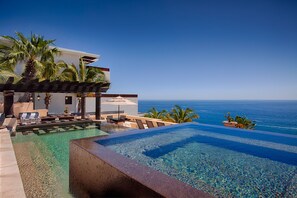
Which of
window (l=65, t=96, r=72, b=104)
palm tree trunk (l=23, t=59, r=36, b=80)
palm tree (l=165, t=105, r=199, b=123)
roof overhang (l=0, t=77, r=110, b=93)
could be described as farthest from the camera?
window (l=65, t=96, r=72, b=104)

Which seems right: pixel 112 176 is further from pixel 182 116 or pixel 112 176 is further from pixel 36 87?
pixel 182 116

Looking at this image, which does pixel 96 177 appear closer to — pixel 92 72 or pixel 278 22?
pixel 92 72

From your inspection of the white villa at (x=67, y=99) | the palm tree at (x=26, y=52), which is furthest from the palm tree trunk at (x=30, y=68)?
the white villa at (x=67, y=99)

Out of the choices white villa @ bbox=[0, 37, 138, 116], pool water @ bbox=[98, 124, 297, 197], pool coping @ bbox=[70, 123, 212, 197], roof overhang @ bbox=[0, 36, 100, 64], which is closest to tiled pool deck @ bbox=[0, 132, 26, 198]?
pool coping @ bbox=[70, 123, 212, 197]

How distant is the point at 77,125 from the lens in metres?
13.6

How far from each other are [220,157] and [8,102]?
13.1 m

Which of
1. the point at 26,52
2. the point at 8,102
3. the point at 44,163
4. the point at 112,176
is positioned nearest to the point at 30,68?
the point at 26,52

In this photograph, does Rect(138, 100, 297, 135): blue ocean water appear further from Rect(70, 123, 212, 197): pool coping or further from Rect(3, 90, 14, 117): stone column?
Rect(3, 90, 14, 117): stone column

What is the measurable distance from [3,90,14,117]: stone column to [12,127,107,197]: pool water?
8.28ft

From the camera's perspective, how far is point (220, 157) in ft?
20.4

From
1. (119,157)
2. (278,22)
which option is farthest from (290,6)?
(119,157)

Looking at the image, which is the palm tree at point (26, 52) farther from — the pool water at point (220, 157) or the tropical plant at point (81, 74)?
the pool water at point (220, 157)

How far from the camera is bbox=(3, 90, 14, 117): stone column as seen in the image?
11.1 metres

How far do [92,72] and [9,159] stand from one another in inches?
555
